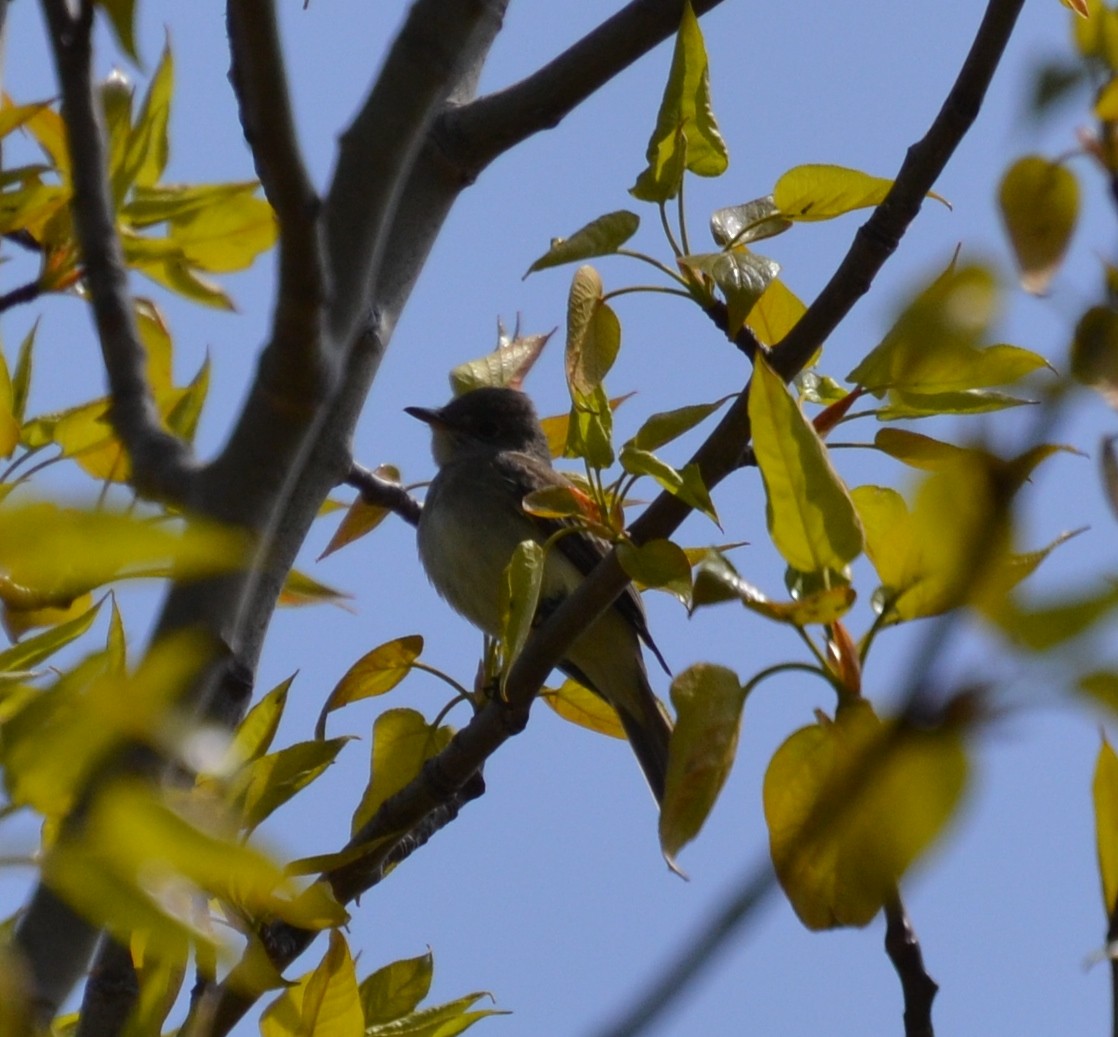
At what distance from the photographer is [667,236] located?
110 inches

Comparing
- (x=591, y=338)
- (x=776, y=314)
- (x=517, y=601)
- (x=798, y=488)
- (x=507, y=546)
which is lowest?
(x=798, y=488)

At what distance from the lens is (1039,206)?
1.41 m

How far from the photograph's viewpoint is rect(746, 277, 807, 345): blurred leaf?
295cm

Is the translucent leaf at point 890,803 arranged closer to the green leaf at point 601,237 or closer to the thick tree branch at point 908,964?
the thick tree branch at point 908,964

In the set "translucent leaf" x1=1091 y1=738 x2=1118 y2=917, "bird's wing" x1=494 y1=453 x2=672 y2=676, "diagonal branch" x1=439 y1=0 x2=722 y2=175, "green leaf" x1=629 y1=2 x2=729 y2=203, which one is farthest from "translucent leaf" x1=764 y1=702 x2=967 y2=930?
"bird's wing" x1=494 y1=453 x2=672 y2=676

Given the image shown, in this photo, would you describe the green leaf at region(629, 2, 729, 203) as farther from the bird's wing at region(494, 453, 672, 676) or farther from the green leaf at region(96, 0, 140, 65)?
the bird's wing at region(494, 453, 672, 676)

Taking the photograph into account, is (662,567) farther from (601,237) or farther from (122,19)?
(122,19)

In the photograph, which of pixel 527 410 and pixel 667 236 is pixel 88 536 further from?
pixel 527 410

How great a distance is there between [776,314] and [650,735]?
125 inches

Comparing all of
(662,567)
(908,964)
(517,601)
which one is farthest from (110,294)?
(908,964)

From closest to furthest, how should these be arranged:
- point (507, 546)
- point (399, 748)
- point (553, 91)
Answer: point (399, 748)
point (553, 91)
point (507, 546)

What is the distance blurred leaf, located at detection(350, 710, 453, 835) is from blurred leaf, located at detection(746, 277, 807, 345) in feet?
3.79

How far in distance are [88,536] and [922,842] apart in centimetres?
56

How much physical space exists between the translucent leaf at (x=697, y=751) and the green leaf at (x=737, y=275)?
85 cm
